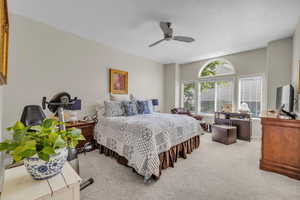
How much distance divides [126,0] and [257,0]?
6.39 feet

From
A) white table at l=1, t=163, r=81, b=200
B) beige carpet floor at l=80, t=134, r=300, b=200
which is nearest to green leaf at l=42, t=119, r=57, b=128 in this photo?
white table at l=1, t=163, r=81, b=200

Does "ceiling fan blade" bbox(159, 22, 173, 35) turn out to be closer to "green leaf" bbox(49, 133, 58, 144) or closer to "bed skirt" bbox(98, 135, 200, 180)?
"bed skirt" bbox(98, 135, 200, 180)

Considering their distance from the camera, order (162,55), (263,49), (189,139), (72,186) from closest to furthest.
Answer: (72,186)
(189,139)
(263,49)
(162,55)

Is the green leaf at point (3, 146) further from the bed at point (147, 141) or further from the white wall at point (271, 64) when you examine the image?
the white wall at point (271, 64)

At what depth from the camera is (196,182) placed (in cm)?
190

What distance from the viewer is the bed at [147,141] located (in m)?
1.94

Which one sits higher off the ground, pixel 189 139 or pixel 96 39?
pixel 96 39

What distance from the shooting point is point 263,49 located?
3.81 meters

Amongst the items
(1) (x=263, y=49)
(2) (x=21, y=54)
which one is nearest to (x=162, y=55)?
(1) (x=263, y=49)

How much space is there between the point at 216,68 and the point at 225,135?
2572 millimetres

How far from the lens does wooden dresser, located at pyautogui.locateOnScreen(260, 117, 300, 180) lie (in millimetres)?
1980

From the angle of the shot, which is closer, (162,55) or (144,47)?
(144,47)

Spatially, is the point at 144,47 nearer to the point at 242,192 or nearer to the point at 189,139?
the point at 189,139

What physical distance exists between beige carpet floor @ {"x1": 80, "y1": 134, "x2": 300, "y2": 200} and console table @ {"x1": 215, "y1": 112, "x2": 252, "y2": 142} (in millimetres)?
1287
